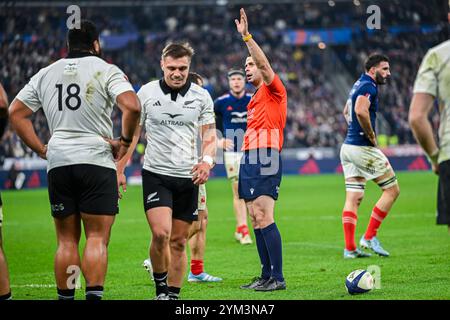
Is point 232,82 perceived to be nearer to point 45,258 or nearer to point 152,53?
point 45,258

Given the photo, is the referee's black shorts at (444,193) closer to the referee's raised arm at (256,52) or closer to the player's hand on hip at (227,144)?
the referee's raised arm at (256,52)

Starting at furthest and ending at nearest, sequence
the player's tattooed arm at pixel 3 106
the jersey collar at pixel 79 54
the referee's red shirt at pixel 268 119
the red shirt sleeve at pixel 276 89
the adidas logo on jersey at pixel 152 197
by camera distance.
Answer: the referee's red shirt at pixel 268 119, the red shirt sleeve at pixel 276 89, the adidas logo on jersey at pixel 152 197, the jersey collar at pixel 79 54, the player's tattooed arm at pixel 3 106

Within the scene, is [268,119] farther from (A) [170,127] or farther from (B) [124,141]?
(B) [124,141]

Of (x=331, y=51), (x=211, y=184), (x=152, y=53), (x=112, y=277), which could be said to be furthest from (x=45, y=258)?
(x=331, y=51)

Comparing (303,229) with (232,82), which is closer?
(232,82)

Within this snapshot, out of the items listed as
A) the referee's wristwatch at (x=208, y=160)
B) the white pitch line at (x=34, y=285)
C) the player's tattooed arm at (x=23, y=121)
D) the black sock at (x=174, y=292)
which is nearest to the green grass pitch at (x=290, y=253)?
the white pitch line at (x=34, y=285)

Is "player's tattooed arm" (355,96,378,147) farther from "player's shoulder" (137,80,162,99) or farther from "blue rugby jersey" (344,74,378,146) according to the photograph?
"player's shoulder" (137,80,162,99)

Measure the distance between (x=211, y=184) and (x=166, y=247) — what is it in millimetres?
22688

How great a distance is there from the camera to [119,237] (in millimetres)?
14633

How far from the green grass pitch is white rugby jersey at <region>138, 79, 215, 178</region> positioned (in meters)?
1.37

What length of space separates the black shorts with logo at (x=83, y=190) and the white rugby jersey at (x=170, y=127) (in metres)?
1.02

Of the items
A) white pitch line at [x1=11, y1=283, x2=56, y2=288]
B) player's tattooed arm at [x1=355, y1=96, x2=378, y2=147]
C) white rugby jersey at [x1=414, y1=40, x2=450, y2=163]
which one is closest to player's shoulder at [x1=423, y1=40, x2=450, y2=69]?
white rugby jersey at [x1=414, y1=40, x2=450, y2=163]

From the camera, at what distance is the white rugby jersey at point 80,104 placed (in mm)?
6824

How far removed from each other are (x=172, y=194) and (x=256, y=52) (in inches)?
65.2
